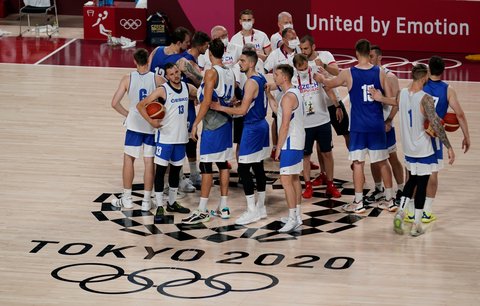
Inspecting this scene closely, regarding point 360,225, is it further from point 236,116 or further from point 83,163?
point 83,163

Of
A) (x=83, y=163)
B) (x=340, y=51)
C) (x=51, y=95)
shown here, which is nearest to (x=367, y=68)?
(x=83, y=163)

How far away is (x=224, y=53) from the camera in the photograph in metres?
13.9

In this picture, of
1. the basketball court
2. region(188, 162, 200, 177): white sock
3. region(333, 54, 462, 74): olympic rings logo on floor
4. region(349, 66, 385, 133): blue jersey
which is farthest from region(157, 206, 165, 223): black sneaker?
region(333, 54, 462, 74): olympic rings logo on floor

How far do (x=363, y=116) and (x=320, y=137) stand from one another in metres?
0.93

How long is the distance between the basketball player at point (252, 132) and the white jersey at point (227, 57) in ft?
3.41

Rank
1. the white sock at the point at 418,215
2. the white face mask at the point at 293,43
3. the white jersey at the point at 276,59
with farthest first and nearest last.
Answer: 1. the white jersey at the point at 276,59
2. the white face mask at the point at 293,43
3. the white sock at the point at 418,215

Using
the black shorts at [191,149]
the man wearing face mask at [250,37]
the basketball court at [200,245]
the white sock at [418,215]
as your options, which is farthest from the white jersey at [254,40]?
the white sock at [418,215]

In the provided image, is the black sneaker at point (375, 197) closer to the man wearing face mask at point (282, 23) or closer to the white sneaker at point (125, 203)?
the man wearing face mask at point (282, 23)

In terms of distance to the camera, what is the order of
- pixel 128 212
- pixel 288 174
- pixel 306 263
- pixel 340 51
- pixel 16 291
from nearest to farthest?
pixel 16 291, pixel 306 263, pixel 288 174, pixel 128 212, pixel 340 51

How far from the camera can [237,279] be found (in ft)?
34.1

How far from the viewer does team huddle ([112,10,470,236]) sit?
11.5 m

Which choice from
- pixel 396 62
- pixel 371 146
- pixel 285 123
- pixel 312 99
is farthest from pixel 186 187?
pixel 396 62

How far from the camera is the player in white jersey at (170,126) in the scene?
1188 centimetres

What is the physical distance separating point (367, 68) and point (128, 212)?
3169 mm
